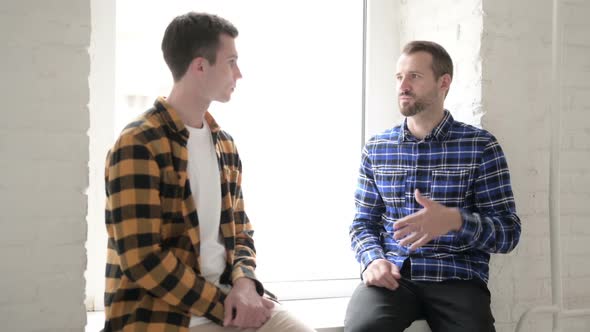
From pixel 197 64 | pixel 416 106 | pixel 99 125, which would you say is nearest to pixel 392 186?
pixel 416 106

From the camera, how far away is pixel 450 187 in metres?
1.81

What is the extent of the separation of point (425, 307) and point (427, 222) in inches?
12.8

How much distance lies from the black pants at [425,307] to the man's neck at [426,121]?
0.51m

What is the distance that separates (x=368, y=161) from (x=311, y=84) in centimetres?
55

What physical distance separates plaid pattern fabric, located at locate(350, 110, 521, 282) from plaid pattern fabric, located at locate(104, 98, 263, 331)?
2.29 feet

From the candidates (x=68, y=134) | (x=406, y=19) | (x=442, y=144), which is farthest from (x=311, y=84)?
(x=68, y=134)

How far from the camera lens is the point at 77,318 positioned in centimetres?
163

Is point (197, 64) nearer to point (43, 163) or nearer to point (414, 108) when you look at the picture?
point (43, 163)

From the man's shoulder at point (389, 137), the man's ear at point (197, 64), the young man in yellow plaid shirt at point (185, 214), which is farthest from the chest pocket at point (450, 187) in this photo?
the man's ear at point (197, 64)

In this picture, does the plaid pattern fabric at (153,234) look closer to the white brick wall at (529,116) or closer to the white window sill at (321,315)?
the white window sill at (321,315)

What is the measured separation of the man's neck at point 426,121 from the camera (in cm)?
190

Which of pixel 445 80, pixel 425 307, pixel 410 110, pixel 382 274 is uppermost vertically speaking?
pixel 445 80

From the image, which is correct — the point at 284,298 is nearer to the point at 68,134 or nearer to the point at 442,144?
the point at 442,144

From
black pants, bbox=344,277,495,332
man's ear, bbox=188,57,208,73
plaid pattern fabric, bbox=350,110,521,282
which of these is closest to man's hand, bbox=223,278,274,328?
black pants, bbox=344,277,495,332
